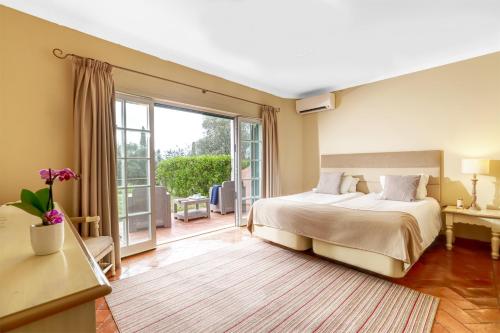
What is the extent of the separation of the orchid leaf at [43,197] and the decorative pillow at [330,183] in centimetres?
378

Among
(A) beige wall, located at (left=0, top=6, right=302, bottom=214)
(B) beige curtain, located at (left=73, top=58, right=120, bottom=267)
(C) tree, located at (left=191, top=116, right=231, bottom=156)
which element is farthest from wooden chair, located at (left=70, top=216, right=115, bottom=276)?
(C) tree, located at (left=191, top=116, right=231, bottom=156)

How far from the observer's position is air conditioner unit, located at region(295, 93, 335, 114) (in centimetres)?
465

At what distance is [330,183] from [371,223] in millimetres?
1802

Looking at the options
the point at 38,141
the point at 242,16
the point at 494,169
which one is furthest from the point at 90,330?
the point at 494,169

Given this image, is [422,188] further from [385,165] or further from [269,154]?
[269,154]

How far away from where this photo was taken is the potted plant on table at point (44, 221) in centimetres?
93

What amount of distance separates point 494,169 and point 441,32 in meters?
1.95

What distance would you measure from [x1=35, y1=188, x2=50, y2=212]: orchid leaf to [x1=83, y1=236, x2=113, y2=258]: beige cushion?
1.28m

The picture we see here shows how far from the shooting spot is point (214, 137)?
26.5ft

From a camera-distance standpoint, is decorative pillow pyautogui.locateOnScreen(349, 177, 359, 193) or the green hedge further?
the green hedge

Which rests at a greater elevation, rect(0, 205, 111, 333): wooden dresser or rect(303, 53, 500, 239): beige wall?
rect(303, 53, 500, 239): beige wall

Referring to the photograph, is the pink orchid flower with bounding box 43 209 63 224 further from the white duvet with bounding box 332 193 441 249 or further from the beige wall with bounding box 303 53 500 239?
the beige wall with bounding box 303 53 500 239

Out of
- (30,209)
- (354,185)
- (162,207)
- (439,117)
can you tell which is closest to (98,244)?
(30,209)

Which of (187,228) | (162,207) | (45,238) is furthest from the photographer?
(187,228)
